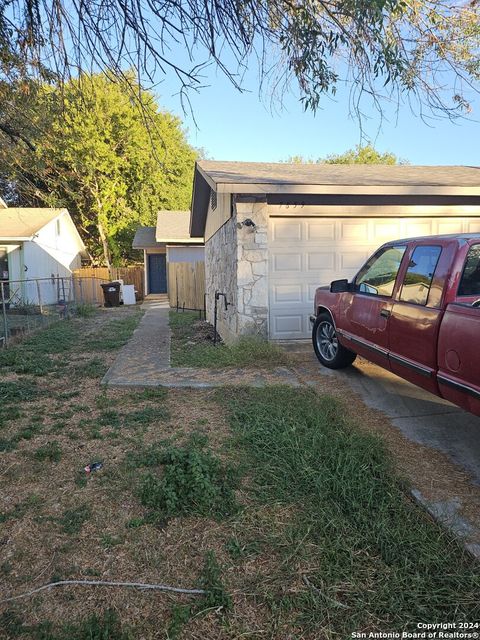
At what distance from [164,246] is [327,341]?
1924 centimetres

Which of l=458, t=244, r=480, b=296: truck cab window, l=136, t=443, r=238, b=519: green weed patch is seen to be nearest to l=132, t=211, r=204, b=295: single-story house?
l=458, t=244, r=480, b=296: truck cab window

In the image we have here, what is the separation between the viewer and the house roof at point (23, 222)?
55.3 ft

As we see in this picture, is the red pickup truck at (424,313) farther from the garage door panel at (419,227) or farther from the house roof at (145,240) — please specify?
the house roof at (145,240)

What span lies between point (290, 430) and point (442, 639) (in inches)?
84.2

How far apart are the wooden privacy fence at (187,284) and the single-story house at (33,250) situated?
15.3ft

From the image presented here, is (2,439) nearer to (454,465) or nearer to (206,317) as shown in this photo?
(454,465)

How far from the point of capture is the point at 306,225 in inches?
326

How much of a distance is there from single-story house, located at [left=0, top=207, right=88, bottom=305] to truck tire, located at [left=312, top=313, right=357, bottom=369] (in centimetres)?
1136

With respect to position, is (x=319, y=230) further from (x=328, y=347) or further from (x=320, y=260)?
(x=328, y=347)

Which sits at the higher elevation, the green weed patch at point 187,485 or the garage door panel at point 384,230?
the garage door panel at point 384,230

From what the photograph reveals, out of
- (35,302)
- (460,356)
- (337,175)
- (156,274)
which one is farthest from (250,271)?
(156,274)

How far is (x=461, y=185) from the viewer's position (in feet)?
25.9

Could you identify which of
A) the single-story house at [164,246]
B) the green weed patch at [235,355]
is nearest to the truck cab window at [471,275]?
the green weed patch at [235,355]

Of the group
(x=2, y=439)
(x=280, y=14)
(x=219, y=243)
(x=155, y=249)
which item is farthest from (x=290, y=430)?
(x=155, y=249)
